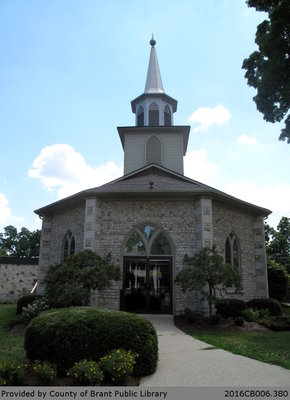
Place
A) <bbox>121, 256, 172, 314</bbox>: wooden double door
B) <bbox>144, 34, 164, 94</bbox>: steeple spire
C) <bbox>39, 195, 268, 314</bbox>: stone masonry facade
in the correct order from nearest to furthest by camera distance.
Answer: <bbox>39, 195, 268, 314</bbox>: stone masonry facade, <bbox>121, 256, 172, 314</bbox>: wooden double door, <bbox>144, 34, 164, 94</bbox>: steeple spire

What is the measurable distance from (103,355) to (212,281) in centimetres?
805

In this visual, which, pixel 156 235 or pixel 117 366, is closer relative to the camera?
pixel 117 366

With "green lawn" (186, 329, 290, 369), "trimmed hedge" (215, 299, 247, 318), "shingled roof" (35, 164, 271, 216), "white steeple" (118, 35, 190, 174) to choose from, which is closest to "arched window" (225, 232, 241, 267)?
"shingled roof" (35, 164, 271, 216)

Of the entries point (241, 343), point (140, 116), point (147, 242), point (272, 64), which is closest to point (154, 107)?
point (140, 116)

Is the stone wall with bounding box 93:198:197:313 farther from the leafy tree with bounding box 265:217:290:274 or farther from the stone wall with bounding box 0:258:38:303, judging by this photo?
the leafy tree with bounding box 265:217:290:274

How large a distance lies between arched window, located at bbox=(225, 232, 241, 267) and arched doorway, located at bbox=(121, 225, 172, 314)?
368cm

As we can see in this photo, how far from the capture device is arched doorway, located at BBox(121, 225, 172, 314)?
15.6m

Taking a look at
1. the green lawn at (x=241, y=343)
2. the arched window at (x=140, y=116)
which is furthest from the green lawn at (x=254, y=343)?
the arched window at (x=140, y=116)

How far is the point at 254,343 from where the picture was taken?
974cm

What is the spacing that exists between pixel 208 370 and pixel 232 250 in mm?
11871

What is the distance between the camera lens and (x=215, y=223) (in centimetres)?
1703

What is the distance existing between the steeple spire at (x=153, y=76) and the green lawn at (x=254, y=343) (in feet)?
66.1

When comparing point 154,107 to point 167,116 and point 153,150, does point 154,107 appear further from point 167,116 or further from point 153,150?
point 153,150

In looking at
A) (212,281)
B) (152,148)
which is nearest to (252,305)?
(212,281)
